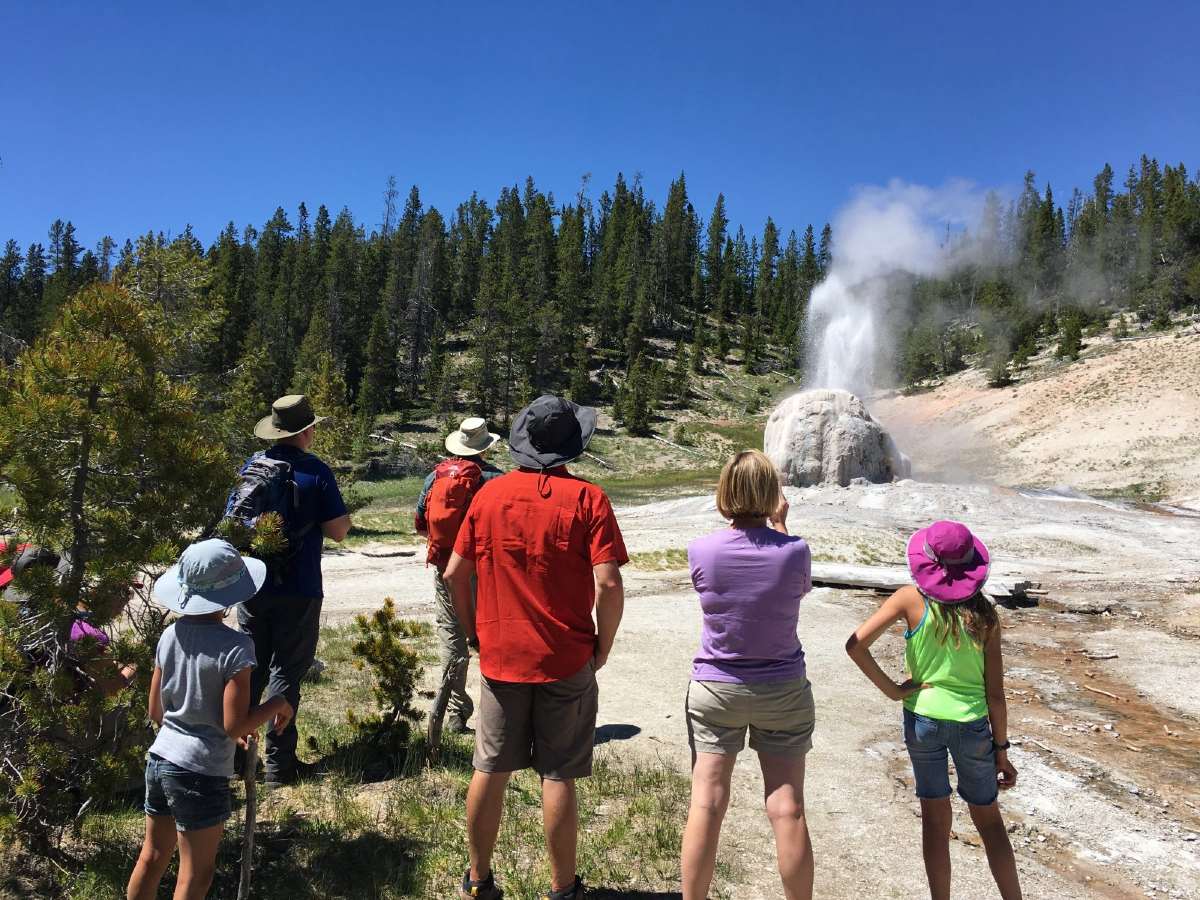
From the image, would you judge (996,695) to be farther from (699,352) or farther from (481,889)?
(699,352)

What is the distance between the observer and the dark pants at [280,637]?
4.42 m

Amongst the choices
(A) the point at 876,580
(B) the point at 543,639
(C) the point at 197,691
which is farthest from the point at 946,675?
(A) the point at 876,580

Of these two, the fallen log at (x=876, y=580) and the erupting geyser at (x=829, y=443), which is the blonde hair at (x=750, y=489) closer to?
the fallen log at (x=876, y=580)

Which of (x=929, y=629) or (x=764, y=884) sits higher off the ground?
(x=929, y=629)

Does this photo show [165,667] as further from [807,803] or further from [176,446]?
[807,803]

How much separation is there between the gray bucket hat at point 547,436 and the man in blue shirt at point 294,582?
1440mm

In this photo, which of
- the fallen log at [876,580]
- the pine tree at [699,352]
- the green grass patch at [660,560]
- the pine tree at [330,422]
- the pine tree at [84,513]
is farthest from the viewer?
the pine tree at [699,352]

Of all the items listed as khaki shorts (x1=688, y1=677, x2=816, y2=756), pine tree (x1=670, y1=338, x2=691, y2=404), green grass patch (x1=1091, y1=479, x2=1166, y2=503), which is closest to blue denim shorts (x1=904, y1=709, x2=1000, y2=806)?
khaki shorts (x1=688, y1=677, x2=816, y2=756)

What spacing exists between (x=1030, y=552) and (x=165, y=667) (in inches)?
706

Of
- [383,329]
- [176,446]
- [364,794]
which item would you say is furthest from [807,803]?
[383,329]

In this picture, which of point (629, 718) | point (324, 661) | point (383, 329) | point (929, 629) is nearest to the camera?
point (929, 629)

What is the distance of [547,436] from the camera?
11.6 feet

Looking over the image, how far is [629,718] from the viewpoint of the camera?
22.6 feet

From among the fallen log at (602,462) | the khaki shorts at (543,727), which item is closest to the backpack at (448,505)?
the khaki shorts at (543,727)
